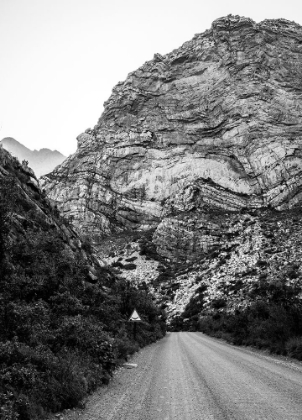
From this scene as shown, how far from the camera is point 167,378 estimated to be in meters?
9.58

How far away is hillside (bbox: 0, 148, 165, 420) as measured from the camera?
5.89 m

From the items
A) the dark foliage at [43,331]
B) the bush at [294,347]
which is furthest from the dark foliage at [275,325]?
the dark foliage at [43,331]

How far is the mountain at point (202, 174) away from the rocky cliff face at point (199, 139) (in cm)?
36

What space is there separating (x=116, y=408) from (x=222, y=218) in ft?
215

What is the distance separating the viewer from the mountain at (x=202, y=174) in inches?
1831

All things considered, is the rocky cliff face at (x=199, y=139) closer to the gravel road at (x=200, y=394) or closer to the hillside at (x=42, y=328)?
the hillside at (x=42, y=328)

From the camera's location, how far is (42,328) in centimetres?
875

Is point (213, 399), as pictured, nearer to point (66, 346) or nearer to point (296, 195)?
point (66, 346)

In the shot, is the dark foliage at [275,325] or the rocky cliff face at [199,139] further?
the rocky cliff face at [199,139]

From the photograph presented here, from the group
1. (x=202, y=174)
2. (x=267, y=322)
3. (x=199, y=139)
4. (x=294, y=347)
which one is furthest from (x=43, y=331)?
(x=199, y=139)

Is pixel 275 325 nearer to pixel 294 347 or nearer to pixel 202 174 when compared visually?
pixel 294 347

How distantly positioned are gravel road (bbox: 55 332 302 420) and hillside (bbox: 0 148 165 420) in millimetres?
665

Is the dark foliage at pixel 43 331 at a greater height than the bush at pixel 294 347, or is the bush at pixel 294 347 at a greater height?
the dark foliage at pixel 43 331

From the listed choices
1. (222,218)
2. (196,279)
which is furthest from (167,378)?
(222,218)
